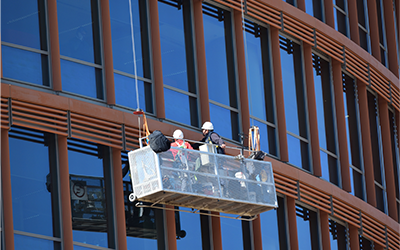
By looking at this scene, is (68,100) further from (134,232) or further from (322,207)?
(322,207)

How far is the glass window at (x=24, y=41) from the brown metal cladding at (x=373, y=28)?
14.3 metres

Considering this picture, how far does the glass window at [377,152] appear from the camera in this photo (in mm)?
31250

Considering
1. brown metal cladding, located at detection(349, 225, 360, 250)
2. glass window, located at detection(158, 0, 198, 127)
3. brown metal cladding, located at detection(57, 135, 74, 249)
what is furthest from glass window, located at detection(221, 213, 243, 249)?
brown metal cladding, located at detection(349, 225, 360, 250)

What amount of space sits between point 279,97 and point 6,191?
9.54 metres

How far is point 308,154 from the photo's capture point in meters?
28.0

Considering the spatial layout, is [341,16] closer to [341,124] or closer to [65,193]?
[341,124]

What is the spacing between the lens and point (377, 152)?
31.8 meters

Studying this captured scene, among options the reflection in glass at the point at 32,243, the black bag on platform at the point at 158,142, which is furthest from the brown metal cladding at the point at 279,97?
the black bag on platform at the point at 158,142

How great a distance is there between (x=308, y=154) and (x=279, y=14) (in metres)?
4.25

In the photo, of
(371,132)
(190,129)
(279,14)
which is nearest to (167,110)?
A: (190,129)

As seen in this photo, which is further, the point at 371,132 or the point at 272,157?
the point at 371,132

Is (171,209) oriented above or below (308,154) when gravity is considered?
below

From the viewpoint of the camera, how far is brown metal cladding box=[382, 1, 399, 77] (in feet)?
110

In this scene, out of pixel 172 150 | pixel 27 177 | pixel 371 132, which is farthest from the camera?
pixel 371 132
